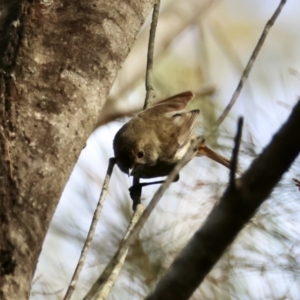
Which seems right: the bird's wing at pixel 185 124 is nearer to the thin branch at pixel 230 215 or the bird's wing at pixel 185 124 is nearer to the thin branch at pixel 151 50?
the thin branch at pixel 151 50

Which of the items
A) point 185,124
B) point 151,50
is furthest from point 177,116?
point 151,50

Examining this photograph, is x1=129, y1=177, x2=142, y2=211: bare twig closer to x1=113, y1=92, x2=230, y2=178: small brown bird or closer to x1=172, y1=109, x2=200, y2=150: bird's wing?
x1=113, y1=92, x2=230, y2=178: small brown bird

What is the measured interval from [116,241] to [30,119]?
7.68ft

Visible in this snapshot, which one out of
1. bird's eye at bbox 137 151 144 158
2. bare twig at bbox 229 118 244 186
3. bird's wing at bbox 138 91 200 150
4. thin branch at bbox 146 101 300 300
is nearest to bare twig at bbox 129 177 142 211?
bird's eye at bbox 137 151 144 158

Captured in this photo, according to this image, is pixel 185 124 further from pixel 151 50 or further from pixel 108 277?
pixel 108 277

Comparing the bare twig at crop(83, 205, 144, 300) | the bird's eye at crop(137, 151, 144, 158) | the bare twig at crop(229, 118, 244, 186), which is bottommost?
the bare twig at crop(83, 205, 144, 300)

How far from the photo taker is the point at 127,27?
2.05 meters

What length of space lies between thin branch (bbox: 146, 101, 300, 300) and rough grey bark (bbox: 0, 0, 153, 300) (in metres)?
0.63

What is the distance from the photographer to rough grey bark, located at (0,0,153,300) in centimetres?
154

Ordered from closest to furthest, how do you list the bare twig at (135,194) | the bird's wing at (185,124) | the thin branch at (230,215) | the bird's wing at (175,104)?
1. the thin branch at (230,215)
2. the bare twig at (135,194)
3. the bird's wing at (175,104)
4. the bird's wing at (185,124)

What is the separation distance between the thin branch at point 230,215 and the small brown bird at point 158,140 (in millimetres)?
2351

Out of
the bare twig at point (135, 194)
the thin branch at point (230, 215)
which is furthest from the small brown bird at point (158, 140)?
the thin branch at point (230, 215)

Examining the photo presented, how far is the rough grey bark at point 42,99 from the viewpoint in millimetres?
1542

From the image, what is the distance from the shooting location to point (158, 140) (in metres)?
3.68
